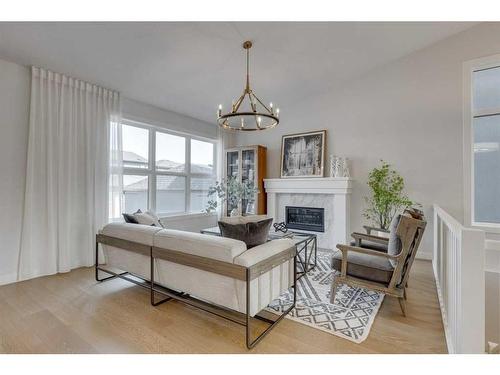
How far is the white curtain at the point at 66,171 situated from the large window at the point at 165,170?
43 centimetres

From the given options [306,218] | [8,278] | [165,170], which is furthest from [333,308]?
[165,170]

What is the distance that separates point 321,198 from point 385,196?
1.13 metres

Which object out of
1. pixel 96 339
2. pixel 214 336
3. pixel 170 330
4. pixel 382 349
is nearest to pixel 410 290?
pixel 382 349

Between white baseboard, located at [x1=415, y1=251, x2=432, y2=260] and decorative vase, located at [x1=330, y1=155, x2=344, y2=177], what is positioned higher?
decorative vase, located at [x1=330, y1=155, x2=344, y2=177]

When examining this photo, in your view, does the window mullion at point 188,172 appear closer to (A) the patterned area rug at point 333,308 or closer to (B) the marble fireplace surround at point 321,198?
(B) the marble fireplace surround at point 321,198

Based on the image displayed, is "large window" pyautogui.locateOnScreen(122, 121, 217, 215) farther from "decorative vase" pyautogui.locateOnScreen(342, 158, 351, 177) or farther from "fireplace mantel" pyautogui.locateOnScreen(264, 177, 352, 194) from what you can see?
"decorative vase" pyautogui.locateOnScreen(342, 158, 351, 177)

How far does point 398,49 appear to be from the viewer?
3.87 metres

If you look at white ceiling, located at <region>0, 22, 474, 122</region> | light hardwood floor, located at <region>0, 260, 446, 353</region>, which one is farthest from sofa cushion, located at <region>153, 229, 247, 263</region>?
white ceiling, located at <region>0, 22, 474, 122</region>

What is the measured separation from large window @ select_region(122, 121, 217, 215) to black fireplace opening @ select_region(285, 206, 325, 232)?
1946mm

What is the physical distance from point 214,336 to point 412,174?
3.85m

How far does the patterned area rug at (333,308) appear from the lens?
2.01 metres

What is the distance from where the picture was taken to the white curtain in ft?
10.00

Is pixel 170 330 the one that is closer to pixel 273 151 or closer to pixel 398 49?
pixel 273 151

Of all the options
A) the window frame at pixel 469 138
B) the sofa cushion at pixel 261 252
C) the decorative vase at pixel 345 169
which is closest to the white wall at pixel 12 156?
the sofa cushion at pixel 261 252
